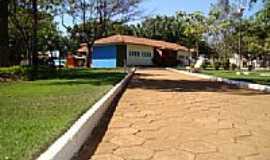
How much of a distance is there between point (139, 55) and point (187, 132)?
4931 cm

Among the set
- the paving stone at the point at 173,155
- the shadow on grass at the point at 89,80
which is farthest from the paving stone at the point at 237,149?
the shadow on grass at the point at 89,80

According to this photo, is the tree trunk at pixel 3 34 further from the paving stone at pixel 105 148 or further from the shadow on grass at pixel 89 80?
the paving stone at pixel 105 148

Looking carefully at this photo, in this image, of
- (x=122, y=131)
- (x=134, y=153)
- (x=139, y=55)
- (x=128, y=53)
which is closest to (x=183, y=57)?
(x=139, y=55)

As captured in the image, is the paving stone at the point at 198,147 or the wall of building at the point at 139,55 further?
the wall of building at the point at 139,55

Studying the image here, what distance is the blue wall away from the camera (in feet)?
174

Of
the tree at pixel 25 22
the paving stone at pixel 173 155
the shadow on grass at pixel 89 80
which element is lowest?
the paving stone at pixel 173 155

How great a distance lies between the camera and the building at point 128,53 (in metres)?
52.8

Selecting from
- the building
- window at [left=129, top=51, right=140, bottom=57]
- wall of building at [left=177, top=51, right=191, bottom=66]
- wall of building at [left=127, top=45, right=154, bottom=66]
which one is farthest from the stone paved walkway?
wall of building at [left=177, top=51, right=191, bottom=66]

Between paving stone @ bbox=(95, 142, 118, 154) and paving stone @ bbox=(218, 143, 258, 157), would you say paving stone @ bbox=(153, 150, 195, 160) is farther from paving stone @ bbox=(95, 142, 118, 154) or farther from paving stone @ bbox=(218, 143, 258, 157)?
paving stone @ bbox=(95, 142, 118, 154)

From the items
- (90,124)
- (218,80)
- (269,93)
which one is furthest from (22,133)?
(218,80)

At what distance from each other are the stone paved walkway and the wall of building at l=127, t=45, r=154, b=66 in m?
42.0

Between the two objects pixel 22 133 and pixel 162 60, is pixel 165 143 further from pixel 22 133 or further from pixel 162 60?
pixel 162 60

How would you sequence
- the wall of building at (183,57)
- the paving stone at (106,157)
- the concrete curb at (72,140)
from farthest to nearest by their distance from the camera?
the wall of building at (183,57) → the paving stone at (106,157) → the concrete curb at (72,140)

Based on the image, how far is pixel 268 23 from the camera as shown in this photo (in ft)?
84.7
